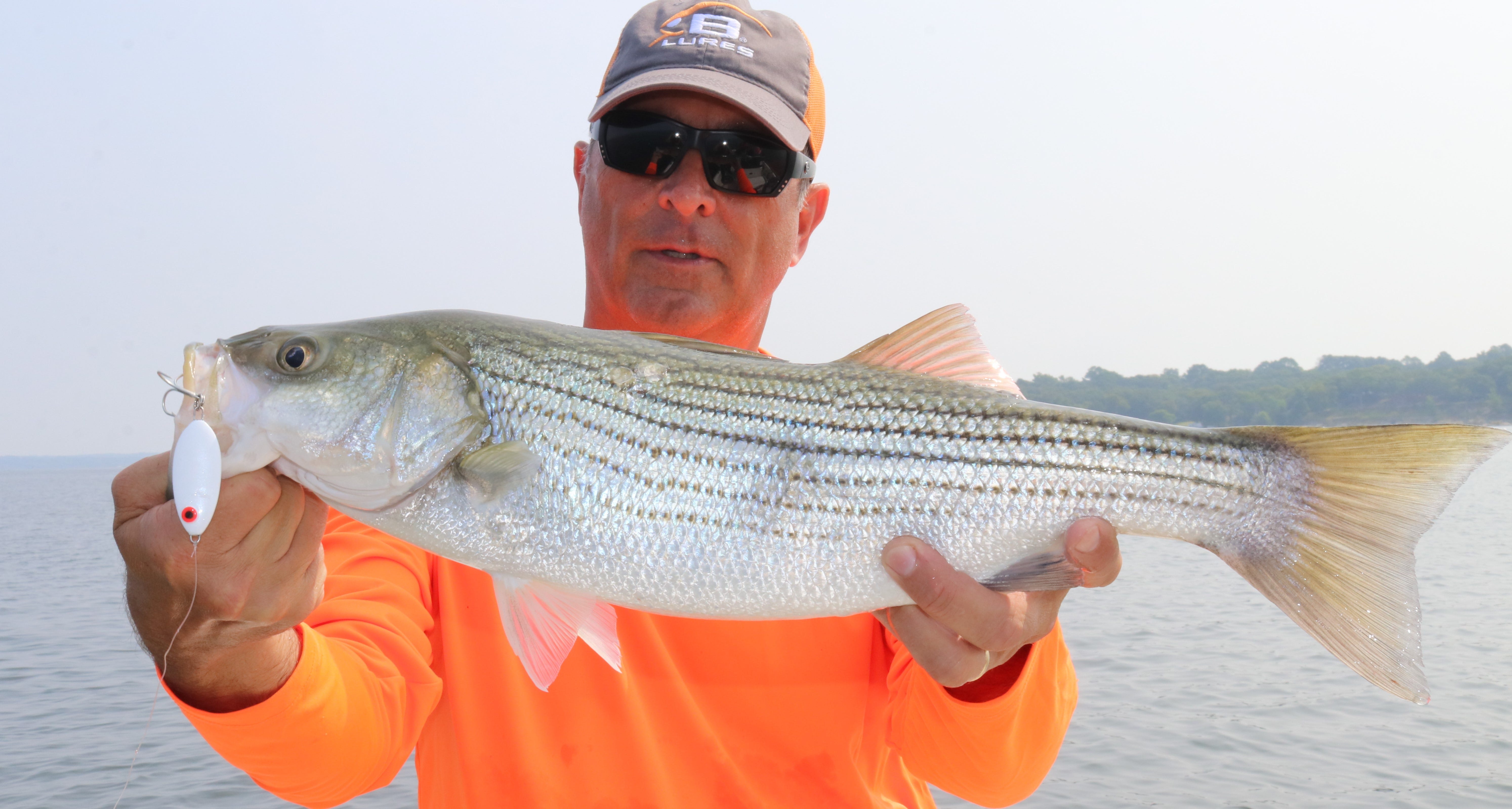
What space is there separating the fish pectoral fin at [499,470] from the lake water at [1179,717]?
4476mm

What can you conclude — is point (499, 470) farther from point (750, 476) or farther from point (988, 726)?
point (988, 726)

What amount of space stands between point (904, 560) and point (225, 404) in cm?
170

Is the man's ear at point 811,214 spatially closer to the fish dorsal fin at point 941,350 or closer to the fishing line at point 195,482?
the fish dorsal fin at point 941,350

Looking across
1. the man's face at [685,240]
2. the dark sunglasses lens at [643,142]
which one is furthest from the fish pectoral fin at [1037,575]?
the dark sunglasses lens at [643,142]

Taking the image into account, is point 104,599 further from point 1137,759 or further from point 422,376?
point 422,376

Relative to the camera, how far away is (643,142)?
3.65 m

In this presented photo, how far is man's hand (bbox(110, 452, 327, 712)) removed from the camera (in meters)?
1.97

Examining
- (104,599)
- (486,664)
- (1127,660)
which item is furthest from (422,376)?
(104,599)

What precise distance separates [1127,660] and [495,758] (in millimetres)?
13960

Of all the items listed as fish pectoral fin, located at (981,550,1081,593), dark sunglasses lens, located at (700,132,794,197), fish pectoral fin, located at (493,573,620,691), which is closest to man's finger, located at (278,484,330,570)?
fish pectoral fin, located at (493,573,620,691)

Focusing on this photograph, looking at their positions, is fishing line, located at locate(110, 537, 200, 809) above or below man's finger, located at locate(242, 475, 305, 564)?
below

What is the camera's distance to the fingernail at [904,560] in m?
2.34

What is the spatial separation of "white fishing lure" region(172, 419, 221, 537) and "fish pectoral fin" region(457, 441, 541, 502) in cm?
55

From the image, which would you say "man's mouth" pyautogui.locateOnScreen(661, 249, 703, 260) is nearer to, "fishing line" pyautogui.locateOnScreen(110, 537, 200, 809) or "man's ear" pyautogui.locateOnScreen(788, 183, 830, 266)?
"man's ear" pyautogui.locateOnScreen(788, 183, 830, 266)
